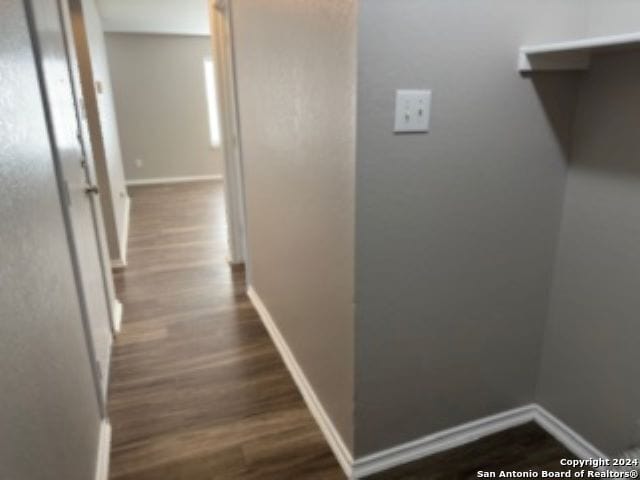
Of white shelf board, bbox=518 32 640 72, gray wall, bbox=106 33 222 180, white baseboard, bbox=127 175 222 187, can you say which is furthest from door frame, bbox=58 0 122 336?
white baseboard, bbox=127 175 222 187

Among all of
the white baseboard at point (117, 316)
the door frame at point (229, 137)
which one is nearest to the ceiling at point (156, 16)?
the door frame at point (229, 137)

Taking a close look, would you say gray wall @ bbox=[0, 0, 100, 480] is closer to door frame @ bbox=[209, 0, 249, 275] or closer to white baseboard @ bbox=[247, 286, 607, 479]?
white baseboard @ bbox=[247, 286, 607, 479]

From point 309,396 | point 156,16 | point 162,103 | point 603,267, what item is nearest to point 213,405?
point 309,396

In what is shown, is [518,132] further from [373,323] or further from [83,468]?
[83,468]

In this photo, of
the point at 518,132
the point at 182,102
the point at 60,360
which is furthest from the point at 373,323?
the point at 182,102

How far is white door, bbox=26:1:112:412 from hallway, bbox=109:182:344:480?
194mm

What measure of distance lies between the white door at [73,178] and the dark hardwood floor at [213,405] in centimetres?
20

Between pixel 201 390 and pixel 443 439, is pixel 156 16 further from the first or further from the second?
pixel 443 439

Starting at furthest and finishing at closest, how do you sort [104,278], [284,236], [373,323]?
1. [104,278]
2. [284,236]
3. [373,323]

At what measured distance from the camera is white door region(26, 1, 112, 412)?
5.26ft

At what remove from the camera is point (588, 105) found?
1.50 metres

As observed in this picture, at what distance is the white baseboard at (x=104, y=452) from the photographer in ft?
5.45

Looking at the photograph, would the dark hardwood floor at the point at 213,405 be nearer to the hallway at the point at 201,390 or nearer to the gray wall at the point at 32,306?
the hallway at the point at 201,390

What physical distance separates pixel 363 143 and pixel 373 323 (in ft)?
1.93
